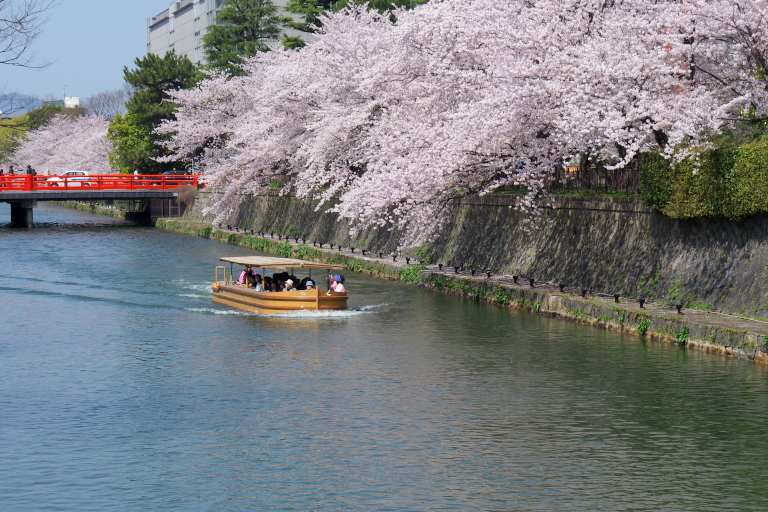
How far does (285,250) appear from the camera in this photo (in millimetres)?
48125

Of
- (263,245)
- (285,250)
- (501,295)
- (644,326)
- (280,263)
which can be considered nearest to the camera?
(644,326)

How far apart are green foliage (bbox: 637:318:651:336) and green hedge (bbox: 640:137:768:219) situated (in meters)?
3.07

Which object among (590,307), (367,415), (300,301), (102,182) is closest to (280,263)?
(300,301)

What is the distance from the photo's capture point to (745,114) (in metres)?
→ 28.3

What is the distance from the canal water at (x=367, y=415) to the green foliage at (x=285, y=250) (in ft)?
60.1

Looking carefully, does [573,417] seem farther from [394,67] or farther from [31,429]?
[394,67]

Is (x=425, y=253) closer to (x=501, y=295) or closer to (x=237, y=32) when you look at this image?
(x=501, y=295)

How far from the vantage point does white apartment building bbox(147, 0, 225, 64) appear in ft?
466

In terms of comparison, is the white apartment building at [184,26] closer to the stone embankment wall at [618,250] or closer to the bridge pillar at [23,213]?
the bridge pillar at [23,213]

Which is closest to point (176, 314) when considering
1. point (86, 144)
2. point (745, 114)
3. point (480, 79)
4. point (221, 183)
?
point (480, 79)

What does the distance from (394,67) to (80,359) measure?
16956 mm

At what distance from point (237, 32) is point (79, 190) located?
1778cm

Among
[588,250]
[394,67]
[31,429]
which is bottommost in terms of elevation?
[31,429]

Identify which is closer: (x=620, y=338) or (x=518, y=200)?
(x=620, y=338)
